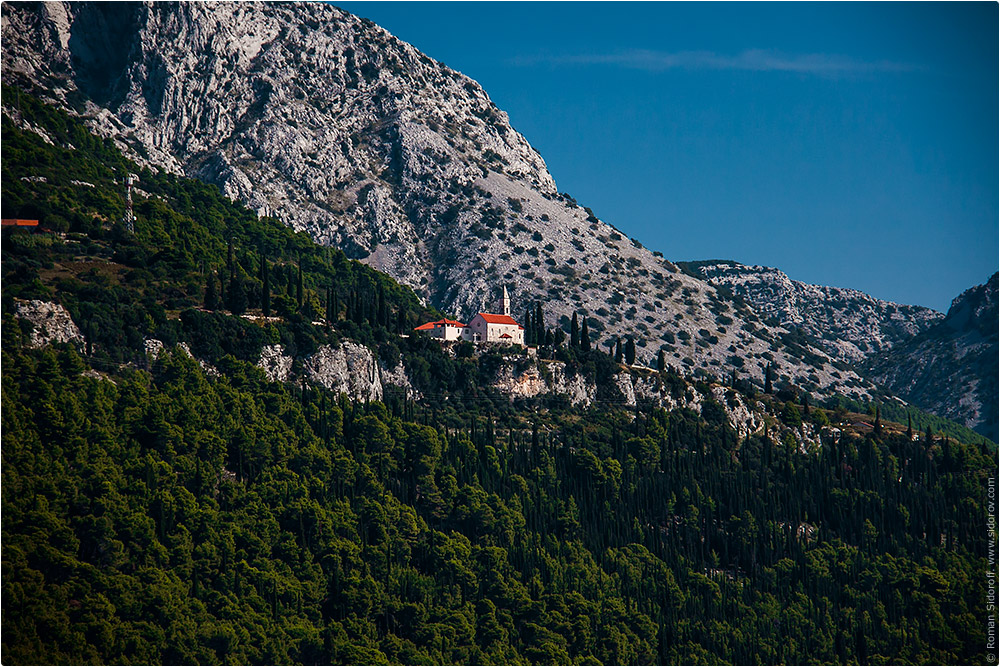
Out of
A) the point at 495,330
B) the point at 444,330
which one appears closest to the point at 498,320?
the point at 495,330

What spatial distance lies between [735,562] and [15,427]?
62.9m

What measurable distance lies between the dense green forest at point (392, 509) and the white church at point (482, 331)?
186 inches

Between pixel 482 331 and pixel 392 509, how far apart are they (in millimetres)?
40605

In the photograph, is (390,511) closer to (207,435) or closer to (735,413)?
(207,435)

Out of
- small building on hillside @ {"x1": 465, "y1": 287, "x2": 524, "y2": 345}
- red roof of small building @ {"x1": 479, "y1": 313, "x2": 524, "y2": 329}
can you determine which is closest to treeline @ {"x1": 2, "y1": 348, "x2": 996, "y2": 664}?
small building on hillside @ {"x1": 465, "y1": 287, "x2": 524, "y2": 345}

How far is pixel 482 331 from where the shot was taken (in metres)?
157

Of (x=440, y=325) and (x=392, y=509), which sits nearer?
(x=392, y=509)

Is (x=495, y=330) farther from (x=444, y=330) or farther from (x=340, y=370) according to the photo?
(x=340, y=370)

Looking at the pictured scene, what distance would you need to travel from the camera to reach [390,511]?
120 metres

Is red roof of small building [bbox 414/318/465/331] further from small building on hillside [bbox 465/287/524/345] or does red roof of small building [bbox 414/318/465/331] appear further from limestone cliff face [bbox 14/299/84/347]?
limestone cliff face [bbox 14/299/84/347]

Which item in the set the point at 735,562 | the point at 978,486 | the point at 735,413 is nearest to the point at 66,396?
the point at 735,562

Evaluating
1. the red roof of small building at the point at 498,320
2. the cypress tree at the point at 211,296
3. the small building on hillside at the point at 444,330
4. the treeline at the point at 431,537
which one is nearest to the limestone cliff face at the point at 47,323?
the treeline at the point at 431,537

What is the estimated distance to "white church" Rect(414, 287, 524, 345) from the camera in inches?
6166

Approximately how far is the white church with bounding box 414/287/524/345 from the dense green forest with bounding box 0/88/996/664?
15.5 ft
